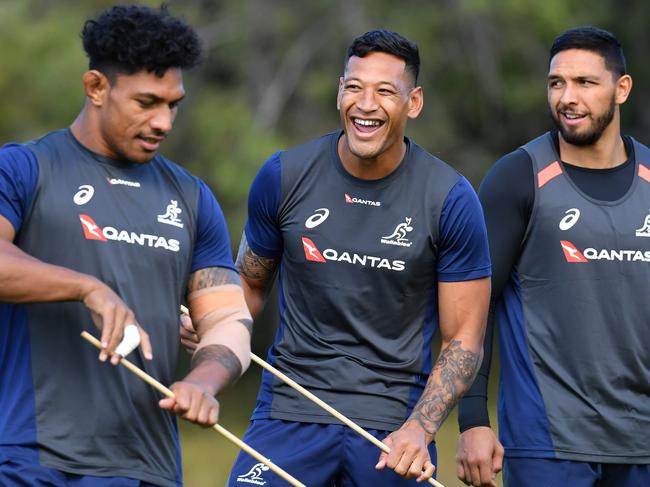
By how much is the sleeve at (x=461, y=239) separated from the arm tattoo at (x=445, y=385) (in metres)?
0.33

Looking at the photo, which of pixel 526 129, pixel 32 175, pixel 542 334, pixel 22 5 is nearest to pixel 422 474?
pixel 542 334

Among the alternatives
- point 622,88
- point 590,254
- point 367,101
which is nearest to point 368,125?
point 367,101

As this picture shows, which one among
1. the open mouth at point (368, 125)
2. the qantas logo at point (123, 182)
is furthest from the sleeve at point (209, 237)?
the open mouth at point (368, 125)

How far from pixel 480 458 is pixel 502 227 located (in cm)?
112

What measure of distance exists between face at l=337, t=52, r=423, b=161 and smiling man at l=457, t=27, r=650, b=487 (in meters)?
0.64

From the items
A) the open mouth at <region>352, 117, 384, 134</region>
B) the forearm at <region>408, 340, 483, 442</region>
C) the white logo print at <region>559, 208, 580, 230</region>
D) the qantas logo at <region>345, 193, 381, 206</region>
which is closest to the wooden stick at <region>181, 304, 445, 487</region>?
the forearm at <region>408, 340, 483, 442</region>

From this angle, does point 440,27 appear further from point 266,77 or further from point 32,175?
point 32,175

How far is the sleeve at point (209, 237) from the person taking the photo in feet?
20.7

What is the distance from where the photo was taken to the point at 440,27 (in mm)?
26766

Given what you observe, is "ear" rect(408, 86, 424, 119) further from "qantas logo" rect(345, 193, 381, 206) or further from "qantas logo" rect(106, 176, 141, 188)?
"qantas logo" rect(106, 176, 141, 188)

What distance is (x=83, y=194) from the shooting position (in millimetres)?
5973

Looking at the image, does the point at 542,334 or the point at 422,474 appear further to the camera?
the point at 542,334

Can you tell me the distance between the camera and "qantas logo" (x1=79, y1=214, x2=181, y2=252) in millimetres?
5934

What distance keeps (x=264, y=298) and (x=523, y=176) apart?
1.42m
